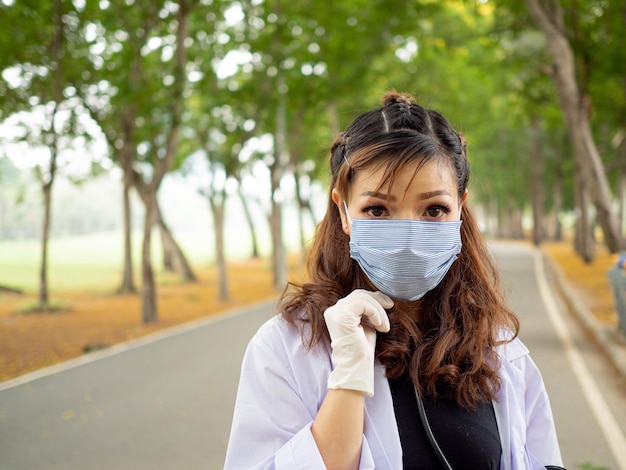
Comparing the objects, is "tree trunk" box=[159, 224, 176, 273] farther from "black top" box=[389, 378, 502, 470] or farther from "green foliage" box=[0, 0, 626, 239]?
"black top" box=[389, 378, 502, 470]

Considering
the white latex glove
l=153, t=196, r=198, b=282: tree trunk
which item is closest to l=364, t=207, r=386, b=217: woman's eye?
the white latex glove

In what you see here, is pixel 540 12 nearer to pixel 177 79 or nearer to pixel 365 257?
pixel 177 79

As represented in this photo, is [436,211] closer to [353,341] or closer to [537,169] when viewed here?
[353,341]

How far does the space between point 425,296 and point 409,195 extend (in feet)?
1.44

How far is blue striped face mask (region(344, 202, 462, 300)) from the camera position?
201cm

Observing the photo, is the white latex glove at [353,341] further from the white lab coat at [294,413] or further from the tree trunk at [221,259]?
the tree trunk at [221,259]

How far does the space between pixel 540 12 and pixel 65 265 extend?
645 inches

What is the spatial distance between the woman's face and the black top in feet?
1.59

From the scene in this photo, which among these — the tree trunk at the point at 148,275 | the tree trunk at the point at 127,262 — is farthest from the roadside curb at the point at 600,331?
the tree trunk at the point at 127,262

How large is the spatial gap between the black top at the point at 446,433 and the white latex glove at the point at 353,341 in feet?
0.64

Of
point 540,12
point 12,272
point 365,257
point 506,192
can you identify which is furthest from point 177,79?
point 506,192

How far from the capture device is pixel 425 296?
2279 mm

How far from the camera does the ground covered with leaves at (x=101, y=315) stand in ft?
37.1

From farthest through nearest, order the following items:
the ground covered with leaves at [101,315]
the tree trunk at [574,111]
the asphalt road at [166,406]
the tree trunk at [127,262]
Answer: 1. the tree trunk at [127,262]
2. the tree trunk at [574,111]
3. the ground covered with leaves at [101,315]
4. the asphalt road at [166,406]
